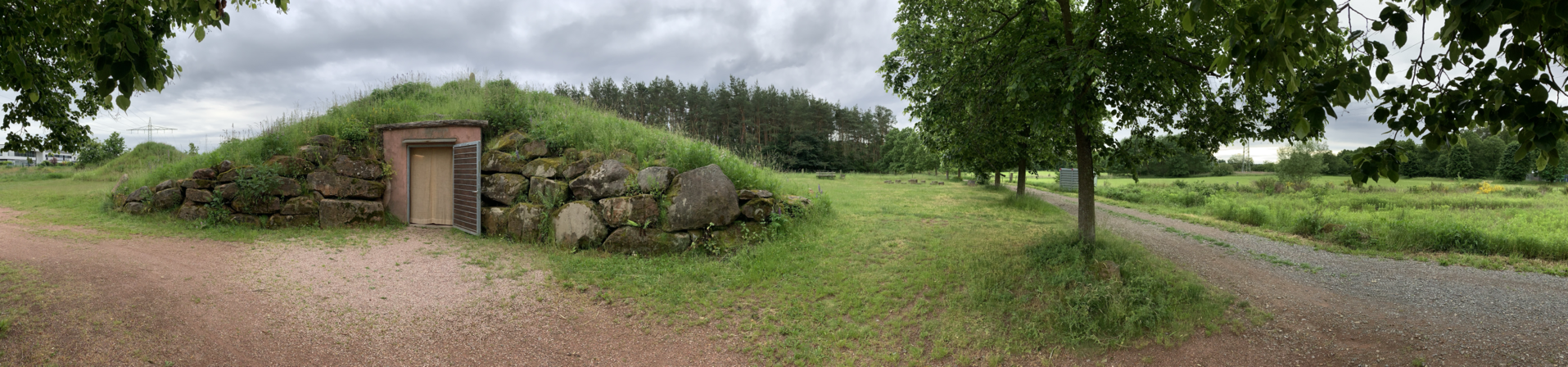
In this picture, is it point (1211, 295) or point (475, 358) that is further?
point (1211, 295)

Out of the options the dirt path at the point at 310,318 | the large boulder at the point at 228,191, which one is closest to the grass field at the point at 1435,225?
the dirt path at the point at 310,318

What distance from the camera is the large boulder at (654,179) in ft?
28.9

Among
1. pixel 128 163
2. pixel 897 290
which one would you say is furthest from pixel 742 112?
pixel 897 290

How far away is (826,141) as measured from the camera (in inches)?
2250

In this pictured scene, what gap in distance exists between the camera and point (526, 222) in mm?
9297

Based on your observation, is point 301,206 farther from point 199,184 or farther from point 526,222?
point 526,222

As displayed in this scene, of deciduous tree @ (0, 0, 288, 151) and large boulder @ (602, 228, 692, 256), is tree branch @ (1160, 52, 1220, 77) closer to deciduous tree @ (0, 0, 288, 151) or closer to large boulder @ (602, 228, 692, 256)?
large boulder @ (602, 228, 692, 256)

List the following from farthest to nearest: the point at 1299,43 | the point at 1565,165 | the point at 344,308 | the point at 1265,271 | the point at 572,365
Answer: the point at 1565,165, the point at 1265,271, the point at 344,308, the point at 572,365, the point at 1299,43

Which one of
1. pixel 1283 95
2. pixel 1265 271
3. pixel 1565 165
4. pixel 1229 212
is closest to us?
pixel 1283 95

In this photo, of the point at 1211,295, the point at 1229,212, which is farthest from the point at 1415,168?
the point at 1211,295

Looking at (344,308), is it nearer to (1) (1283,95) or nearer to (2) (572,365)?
(2) (572,365)

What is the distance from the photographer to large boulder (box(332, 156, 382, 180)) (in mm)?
11062

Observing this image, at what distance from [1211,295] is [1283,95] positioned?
264 centimetres

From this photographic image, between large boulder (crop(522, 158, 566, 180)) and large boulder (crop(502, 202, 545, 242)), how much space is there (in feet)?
1.98
